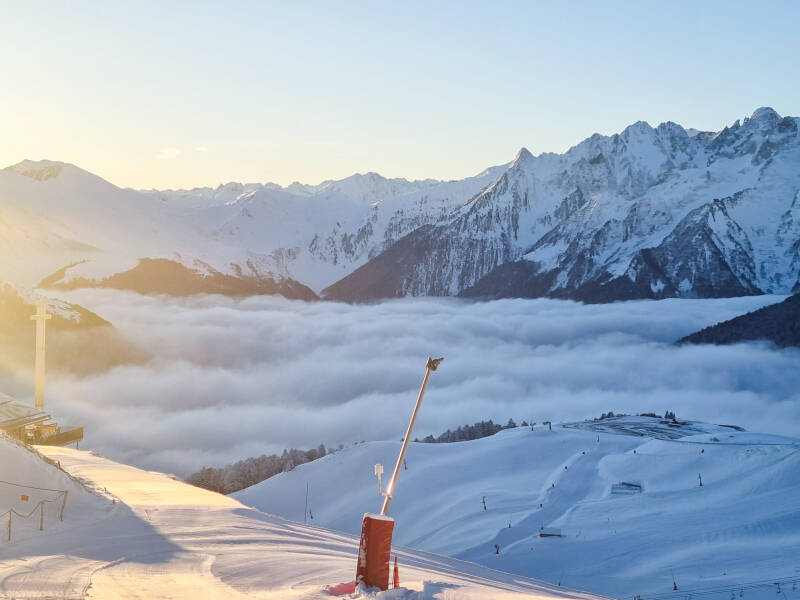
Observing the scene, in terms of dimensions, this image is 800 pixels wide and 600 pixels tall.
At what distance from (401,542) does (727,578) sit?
96.0ft

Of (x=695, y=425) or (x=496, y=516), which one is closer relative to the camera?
(x=496, y=516)

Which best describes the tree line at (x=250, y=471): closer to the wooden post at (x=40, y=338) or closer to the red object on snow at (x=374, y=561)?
the wooden post at (x=40, y=338)

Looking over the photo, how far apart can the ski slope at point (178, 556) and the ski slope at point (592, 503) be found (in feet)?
72.1

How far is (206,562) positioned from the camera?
26.0m

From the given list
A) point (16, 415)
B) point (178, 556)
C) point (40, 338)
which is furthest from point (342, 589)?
point (40, 338)

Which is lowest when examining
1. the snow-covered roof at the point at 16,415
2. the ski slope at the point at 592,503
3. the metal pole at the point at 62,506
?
the ski slope at the point at 592,503

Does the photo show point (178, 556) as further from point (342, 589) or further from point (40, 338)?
point (40, 338)

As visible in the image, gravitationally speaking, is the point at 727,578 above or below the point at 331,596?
below

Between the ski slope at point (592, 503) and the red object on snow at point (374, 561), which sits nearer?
the red object on snow at point (374, 561)

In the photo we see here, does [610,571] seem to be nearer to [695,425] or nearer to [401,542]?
[401,542]

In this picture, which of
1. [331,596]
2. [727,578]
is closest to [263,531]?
[331,596]

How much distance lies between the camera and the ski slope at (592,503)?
179ft

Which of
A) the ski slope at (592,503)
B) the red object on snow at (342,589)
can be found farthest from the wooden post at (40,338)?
the red object on snow at (342,589)

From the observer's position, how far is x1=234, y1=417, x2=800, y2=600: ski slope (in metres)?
54.6
